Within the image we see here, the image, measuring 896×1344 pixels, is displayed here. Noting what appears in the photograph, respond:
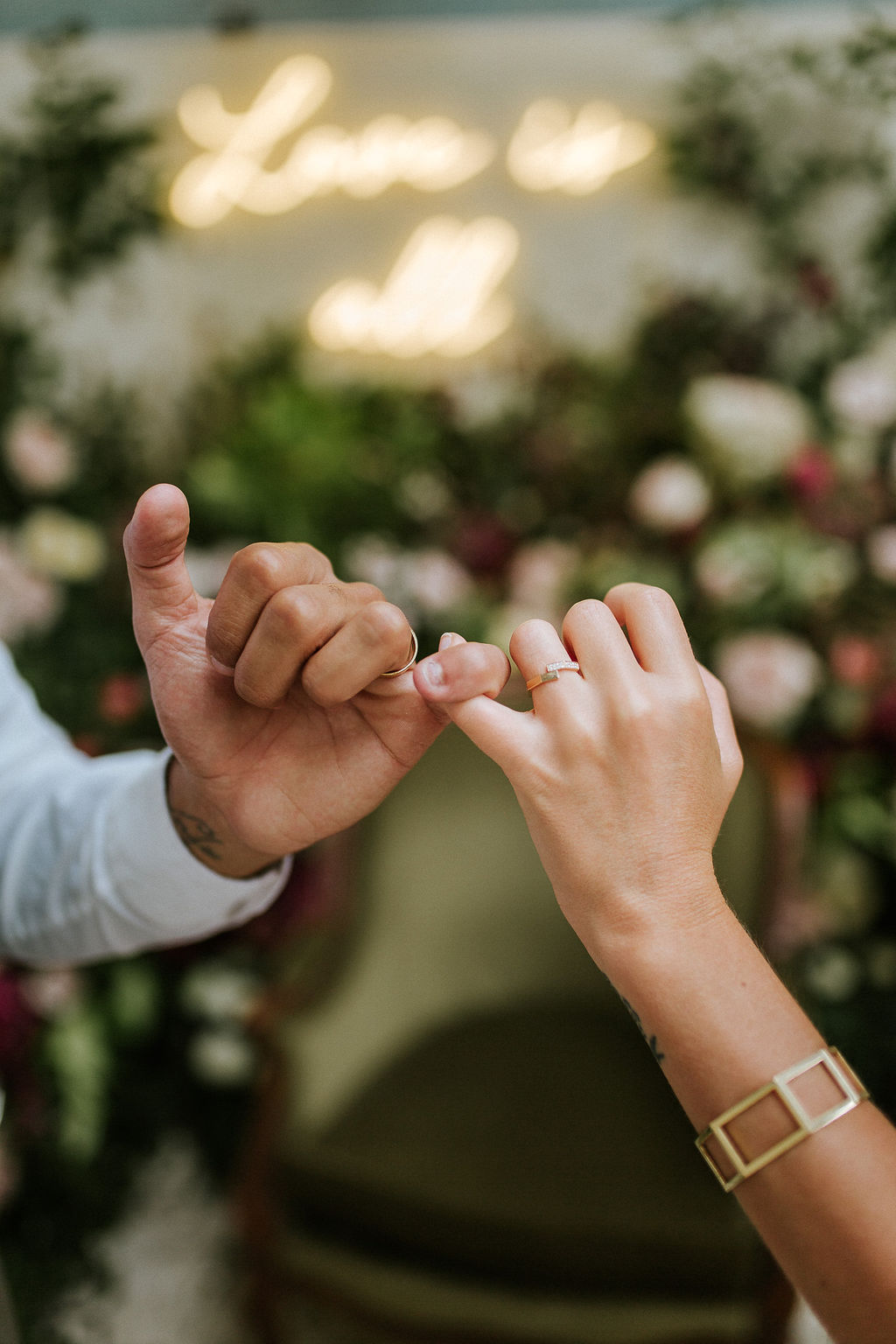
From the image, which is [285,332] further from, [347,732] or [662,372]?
[347,732]

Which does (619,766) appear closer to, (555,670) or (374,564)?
(555,670)

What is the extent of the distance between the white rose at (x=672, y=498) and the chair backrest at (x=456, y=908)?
581mm

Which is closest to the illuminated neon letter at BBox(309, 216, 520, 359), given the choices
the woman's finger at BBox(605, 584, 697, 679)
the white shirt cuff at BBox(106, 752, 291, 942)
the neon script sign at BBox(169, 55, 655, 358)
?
the neon script sign at BBox(169, 55, 655, 358)

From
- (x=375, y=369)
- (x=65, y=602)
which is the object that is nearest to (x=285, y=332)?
(x=375, y=369)

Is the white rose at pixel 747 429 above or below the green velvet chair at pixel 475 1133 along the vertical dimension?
above

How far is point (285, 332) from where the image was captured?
252 centimetres

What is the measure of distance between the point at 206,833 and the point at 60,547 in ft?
4.03

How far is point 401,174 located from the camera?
99.6 inches

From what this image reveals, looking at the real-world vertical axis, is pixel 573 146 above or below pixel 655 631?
above

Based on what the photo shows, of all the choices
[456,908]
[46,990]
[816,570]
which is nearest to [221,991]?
[46,990]

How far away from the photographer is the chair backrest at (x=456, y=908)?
1.87m

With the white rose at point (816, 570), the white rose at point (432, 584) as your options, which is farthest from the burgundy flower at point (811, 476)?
the white rose at point (432, 584)

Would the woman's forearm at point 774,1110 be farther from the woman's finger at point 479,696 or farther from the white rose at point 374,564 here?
the white rose at point 374,564

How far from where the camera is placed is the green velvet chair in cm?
145
